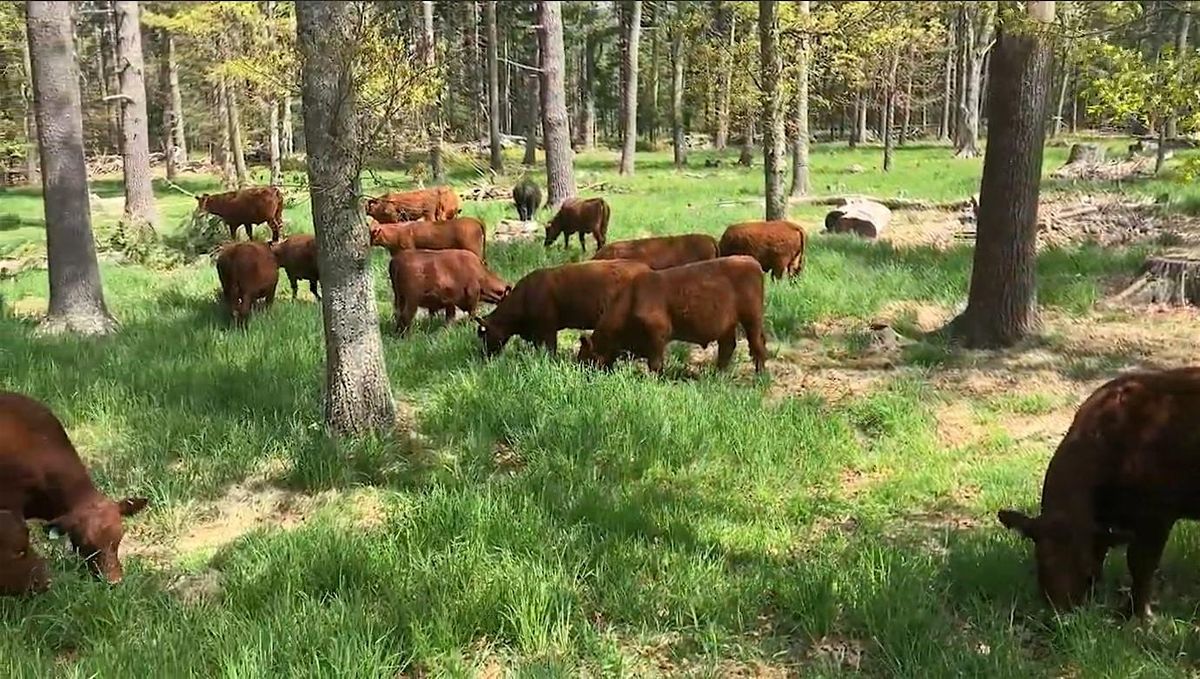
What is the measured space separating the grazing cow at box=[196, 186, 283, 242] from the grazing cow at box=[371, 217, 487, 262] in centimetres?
501

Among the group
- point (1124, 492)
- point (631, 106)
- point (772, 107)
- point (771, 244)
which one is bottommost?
point (1124, 492)

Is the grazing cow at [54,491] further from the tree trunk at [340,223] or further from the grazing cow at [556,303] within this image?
the grazing cow at [556,303]

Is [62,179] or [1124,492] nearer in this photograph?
[1124,492]

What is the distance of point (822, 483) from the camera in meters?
6.36

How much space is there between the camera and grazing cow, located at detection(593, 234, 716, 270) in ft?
38.5

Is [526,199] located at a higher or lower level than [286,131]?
lower

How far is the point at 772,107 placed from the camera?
14.0 m

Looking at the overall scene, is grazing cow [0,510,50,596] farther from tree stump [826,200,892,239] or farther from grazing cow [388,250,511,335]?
tree stump [826,200,892,239]

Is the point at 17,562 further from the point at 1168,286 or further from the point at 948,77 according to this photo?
the point at 948,77

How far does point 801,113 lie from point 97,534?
1784cm

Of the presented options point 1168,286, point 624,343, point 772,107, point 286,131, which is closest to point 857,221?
point 772,107

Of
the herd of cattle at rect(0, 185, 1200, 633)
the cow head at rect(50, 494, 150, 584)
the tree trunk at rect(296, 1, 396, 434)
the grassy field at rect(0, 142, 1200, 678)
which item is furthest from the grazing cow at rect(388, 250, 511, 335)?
the cow head at rect(50, 494, 150, 584)

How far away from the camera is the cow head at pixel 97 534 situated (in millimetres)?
4934

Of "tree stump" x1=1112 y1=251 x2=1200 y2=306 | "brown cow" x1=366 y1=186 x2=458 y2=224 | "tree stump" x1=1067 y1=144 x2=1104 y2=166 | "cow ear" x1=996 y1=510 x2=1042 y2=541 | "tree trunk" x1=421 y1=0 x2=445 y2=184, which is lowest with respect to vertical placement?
"cow ear" x1=996 y1=510 x2=1042 y2=541
